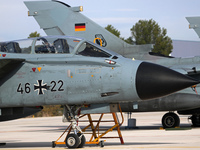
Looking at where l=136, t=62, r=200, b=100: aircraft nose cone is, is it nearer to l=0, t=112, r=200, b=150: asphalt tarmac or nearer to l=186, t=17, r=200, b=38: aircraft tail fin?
l=0, t=112, r=200, b=150: asphalt tarmac

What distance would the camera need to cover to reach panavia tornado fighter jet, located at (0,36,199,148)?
966cm

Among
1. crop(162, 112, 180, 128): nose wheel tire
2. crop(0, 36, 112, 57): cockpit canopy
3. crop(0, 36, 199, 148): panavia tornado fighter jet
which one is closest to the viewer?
crop(0, 36, 199, 148): panavia tornado fighter jet

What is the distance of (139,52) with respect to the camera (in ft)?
67.5

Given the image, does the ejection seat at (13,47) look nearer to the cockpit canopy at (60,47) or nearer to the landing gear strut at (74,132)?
the cockpit canopy at (60,47)

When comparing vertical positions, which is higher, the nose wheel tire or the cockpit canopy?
the cockpit canopy

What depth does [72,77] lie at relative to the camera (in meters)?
10.4

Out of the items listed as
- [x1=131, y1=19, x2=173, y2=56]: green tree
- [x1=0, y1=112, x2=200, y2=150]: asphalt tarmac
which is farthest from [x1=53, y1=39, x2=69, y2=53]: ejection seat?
[x1=131, y1=19, x2=173, y2=56]: green tree

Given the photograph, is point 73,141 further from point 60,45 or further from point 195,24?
point 195,24

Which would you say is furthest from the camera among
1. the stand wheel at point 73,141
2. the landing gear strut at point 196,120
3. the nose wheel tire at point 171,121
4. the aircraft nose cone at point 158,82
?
the landing gear strut at point 196,120

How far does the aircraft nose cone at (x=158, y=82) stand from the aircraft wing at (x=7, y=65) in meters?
3.19

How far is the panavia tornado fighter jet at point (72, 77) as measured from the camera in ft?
31.7

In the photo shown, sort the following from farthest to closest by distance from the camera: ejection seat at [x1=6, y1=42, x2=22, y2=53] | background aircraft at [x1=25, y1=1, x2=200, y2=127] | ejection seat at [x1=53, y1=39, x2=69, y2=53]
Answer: background aircraft at [x1=25, y1=1, x2=200, y2=127], ejection seat at [x1=6, y1=42, x2=22, y2=53], ejection seat at [x1=53, y1=39, x2=69, y2=53]

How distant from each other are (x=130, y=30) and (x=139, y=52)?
195ft

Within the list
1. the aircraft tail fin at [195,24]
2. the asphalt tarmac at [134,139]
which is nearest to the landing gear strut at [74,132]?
the asphalt tarmac at [134,139]
